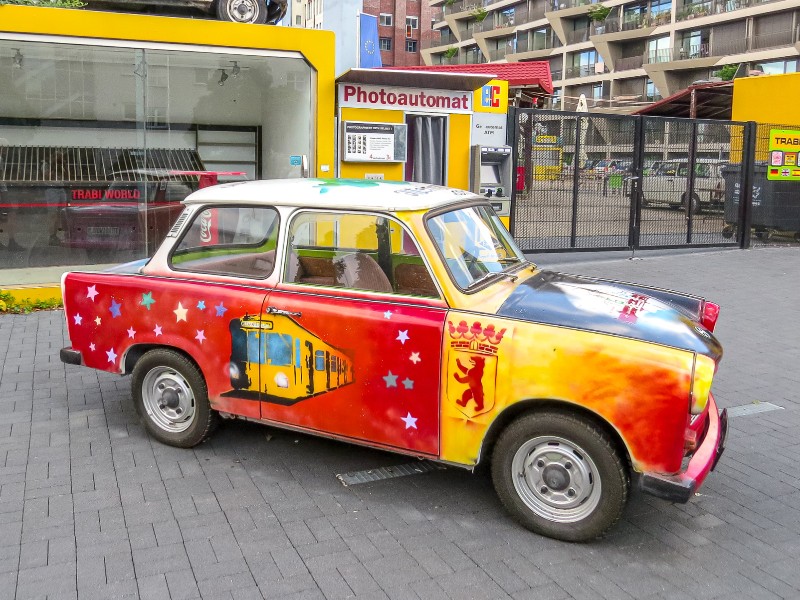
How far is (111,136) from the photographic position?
10320mm

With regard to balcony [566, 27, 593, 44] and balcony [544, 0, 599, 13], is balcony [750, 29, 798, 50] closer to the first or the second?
balcony [566, 27, 593, 44]

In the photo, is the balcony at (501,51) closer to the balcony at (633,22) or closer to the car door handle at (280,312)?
the balcony at (633,22)

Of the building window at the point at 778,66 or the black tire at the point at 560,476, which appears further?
the building window at the point at 778,66

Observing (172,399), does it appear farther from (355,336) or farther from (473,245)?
(473,245)

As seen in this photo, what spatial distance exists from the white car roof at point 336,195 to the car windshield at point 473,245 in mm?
113

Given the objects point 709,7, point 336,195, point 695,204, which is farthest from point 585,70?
point 336,195

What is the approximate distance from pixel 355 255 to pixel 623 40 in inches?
2400

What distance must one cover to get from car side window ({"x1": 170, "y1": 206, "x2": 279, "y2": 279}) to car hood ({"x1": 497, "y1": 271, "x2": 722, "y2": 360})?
1.50 meters

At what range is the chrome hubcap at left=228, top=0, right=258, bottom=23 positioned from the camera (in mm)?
9719

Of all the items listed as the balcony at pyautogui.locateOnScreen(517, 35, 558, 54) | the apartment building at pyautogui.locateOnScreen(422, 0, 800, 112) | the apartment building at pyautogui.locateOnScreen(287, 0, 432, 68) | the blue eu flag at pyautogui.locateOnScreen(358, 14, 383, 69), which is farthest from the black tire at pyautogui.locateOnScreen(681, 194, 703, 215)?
the apartment building at pyautogui.locateOnScreen(287, 0, 432, 68)

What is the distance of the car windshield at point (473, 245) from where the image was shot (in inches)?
165

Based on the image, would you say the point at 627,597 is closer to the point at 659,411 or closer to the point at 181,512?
the point at 659,411

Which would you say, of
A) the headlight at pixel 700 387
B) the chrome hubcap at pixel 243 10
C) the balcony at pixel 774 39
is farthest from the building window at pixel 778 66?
the headlight at pixel 700 387

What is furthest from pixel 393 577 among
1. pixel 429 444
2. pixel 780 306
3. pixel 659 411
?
pixel 780 306
